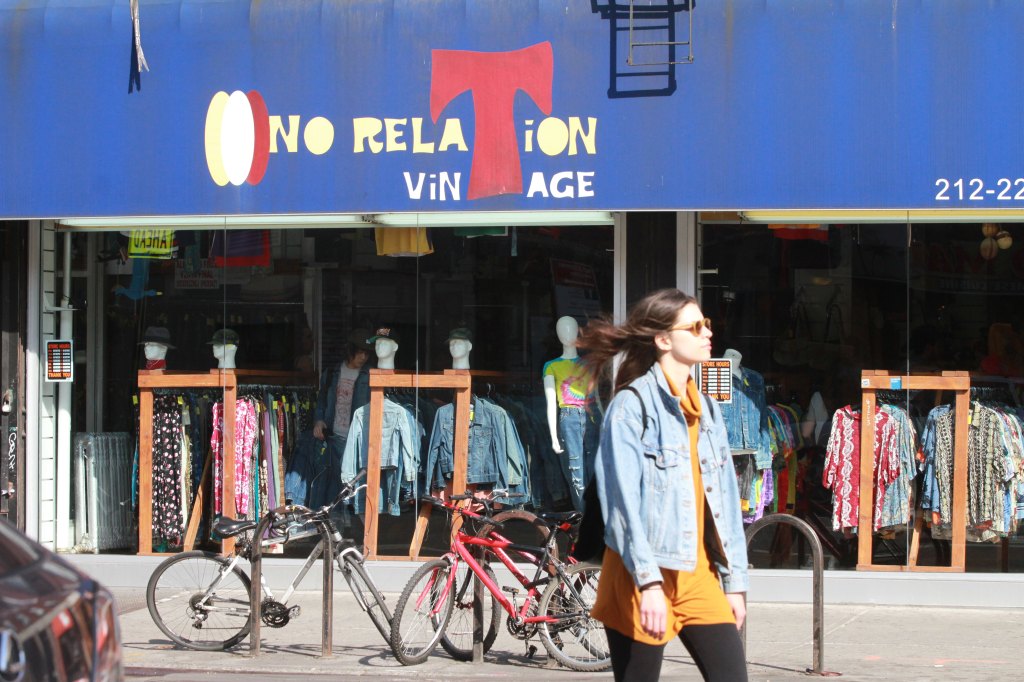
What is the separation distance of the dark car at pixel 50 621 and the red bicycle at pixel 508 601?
3849 mm

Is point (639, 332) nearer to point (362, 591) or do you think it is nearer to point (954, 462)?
point (362, 591)

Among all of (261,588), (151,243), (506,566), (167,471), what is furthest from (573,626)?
(151,243)

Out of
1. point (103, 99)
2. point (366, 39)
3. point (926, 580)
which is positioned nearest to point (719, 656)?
point (926, 580)

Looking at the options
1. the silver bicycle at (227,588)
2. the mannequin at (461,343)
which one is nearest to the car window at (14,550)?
the silver bicycle at (227,588)

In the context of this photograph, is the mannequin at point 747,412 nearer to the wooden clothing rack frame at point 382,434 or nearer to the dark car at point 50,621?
the wooden clothing rack frame at point 382,434

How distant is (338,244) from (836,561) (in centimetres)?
457

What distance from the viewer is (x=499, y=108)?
9.19 meters

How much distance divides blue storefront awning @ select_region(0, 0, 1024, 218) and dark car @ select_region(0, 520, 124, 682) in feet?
20.0

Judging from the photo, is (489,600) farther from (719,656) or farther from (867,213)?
(719,656)

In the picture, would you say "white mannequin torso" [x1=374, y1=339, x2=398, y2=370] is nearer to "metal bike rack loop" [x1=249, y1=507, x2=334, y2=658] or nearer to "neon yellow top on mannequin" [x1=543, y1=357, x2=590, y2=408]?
"neon yellow top on mannequin" [x1=543, y1=357, x2=590, y2=408]

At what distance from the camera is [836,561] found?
9.48m

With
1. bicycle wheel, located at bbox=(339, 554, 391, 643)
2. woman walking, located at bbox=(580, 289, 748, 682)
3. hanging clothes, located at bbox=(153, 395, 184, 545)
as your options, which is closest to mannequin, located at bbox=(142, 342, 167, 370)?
hanging clothes, located at bbox=(153, 395, 184, 545)

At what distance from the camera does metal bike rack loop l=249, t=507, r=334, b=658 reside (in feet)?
24.2

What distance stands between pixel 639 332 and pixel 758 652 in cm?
380
